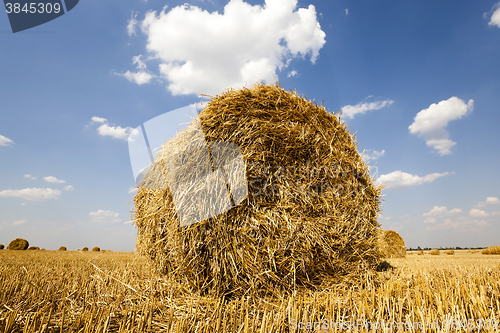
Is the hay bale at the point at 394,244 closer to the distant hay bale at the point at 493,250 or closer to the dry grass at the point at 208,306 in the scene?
the distant hay bale at the point at 493,250

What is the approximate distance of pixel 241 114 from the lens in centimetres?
288

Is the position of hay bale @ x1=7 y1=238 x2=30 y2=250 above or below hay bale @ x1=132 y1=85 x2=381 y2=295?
below

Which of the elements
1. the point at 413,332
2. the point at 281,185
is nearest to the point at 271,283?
the point at 281,185

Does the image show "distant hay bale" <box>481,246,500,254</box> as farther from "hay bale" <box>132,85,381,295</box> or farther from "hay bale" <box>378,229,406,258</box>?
"hay bale" <box>132,85,381,295</box>

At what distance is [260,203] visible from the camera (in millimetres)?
2631

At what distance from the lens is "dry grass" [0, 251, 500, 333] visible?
1903 mm

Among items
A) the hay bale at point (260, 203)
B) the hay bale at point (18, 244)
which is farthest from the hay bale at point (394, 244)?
the hay bale at point (18, 244)

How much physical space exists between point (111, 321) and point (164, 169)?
4.98 feet

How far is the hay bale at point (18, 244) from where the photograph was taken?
1394 cm

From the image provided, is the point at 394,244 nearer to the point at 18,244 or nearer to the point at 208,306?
the point at 208,306

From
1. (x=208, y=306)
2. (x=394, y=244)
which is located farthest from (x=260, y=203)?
(x=394, y=244)

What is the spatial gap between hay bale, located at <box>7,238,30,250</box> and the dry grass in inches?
578

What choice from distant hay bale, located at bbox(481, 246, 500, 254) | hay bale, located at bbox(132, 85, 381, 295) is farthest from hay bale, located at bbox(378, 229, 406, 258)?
hay bale, located at bbox(132, 85, 381, 295)

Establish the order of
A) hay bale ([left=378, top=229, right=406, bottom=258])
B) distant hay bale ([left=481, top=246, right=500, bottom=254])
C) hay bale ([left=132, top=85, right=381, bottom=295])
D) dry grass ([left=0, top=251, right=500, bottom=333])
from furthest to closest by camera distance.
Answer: distant hay bale ([left=481, top=246, right=500, bottom=254])
hay bale ([left=378, top=229, right=406, bottom=258])
hay bale ([left=132, top=85, right=381, bottom=295])
dry grass ([left=0, top=251, right=500, bottom=333])
